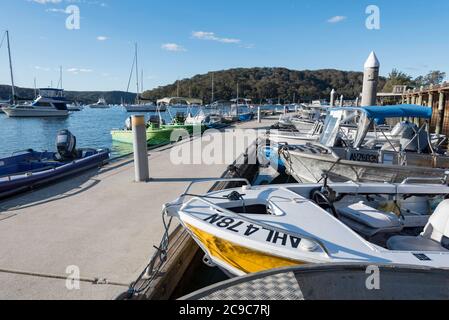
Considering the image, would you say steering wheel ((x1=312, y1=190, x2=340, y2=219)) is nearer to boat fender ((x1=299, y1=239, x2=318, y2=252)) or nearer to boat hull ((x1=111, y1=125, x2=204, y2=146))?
boat fender ((x1=299, y1=239, x2=318, y2=252))

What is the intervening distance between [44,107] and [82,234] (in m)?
60.2

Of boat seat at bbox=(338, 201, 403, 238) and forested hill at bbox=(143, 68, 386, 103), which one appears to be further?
forested hill at bbox=(143, 68, 386, 103)

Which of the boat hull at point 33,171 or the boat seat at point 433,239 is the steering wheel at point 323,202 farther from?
the boat hull at point 33,171

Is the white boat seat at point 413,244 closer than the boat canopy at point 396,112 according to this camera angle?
Yes

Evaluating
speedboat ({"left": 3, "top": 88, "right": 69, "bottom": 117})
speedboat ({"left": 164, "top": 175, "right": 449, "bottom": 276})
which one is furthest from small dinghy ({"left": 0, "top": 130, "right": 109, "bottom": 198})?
speedboat ({"left": 3, "top": 88, "right": 69, "bottom": 117})

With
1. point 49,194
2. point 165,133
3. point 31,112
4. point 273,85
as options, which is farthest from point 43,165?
point 273,85

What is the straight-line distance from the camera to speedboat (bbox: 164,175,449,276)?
3178mm

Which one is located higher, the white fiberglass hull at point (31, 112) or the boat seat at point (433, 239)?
the white fiberglass hull at point (31, 112)

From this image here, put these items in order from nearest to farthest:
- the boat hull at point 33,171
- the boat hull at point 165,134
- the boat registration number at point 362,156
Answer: the boat hull at point 33,171 < the boat registration number at point 362,156 < the boat hull at point 165,134

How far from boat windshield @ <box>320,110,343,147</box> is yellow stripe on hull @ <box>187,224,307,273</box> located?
6896mm

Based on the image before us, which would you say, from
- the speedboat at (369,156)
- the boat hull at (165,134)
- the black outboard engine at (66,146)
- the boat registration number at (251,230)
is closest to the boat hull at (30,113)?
the boat hull at (165,134)

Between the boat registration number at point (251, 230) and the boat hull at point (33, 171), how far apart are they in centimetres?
517

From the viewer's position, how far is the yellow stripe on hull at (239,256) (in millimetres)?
3285
